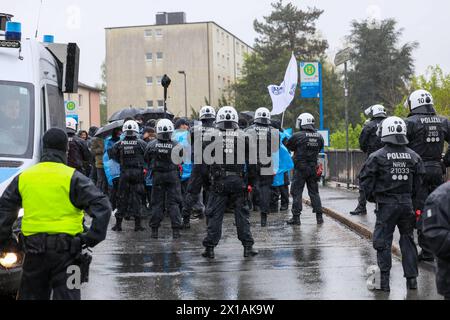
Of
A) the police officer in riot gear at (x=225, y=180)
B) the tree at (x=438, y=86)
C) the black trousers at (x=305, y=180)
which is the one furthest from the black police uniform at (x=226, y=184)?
the tree at (x=438, y=86)

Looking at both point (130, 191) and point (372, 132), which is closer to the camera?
point (372, 132)

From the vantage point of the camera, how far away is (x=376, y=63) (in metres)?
76.4

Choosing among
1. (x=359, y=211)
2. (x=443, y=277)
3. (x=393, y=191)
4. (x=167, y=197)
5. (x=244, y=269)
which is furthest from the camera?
(x=359, y=211)

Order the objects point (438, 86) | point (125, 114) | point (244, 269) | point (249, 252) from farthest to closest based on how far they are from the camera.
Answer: point (438, 86) < point (125, 114) < point (249, 252) < point (244, 269)

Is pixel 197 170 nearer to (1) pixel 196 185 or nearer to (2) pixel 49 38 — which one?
(1) pixel 196 185

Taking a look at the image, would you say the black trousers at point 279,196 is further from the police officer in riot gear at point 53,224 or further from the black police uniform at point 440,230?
the black police uniform at point 440,230

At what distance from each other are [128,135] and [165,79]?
4956 millimetres

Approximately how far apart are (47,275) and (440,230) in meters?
2.90

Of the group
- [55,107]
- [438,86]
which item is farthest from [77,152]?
[438,86]

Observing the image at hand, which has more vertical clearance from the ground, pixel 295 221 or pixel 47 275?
pixel 47 275

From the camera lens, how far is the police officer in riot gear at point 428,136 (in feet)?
33.0

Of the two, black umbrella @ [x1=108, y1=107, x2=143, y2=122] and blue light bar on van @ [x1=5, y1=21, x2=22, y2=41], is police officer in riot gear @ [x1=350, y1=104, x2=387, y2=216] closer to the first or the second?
blue light bar on van @ [x1=5, y1=21, x2=22, y2=41]
